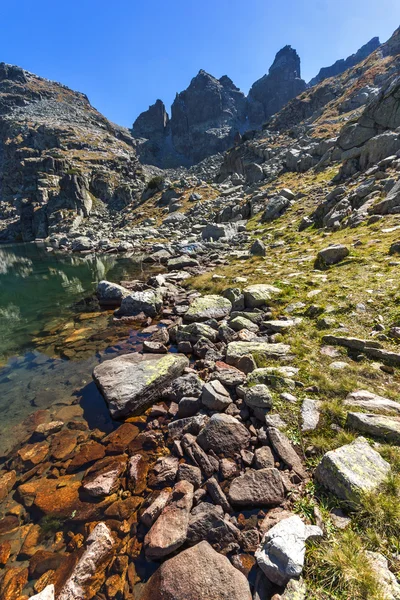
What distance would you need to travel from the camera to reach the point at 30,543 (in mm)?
4938

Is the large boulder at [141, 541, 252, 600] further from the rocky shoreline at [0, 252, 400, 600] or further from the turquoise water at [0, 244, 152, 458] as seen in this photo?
the turquoise water at [0, 244, 152, 458]

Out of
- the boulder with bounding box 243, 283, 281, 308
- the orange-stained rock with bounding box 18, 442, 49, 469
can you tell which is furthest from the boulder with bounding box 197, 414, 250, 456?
the boulder with bounding box 243, 283, 281, 308

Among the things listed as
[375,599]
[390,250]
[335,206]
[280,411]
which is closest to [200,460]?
[280,411]

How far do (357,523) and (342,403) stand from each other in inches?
99.7

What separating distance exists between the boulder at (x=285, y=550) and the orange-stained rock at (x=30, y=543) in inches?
164

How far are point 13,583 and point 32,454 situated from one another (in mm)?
2939

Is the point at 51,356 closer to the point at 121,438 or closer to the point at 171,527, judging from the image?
the point at 121,438

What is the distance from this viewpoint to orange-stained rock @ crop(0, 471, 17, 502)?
5.99 metres

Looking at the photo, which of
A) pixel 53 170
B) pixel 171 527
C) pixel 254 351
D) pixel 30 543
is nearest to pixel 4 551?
pixel 30 543

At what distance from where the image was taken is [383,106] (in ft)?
121

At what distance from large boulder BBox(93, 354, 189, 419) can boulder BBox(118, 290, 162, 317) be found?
252 inches

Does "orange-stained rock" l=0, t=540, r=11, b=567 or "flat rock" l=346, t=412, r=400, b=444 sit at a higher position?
"flat rock" l=346, t=412, r=400, b=444

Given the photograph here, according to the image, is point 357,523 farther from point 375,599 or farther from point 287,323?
point 287,323

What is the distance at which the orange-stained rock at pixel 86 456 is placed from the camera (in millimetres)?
6422
